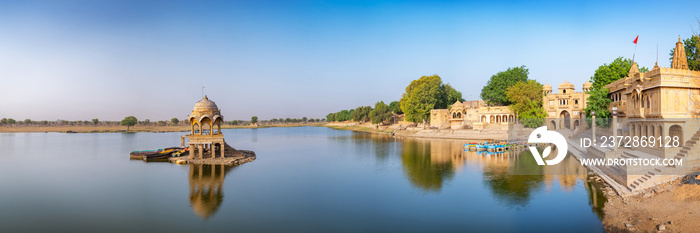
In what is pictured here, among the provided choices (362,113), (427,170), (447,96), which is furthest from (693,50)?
(362,113)

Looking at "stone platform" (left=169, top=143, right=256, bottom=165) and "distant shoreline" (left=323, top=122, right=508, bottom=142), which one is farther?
"distant shoreline" (left=323, top=122, right=508, bottom=142)

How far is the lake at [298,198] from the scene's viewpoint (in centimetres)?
1562

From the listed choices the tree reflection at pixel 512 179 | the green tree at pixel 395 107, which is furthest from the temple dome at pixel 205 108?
the green tree at pixel 395 107

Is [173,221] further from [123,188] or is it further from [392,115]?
[392,115]

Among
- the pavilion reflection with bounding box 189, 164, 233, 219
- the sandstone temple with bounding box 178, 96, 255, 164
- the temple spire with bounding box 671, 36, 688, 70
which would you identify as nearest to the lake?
the pavilion reflection with bounding box 189, 164, 233, 219

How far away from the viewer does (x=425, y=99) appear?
229 ft

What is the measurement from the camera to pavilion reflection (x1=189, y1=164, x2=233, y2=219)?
18.2 m

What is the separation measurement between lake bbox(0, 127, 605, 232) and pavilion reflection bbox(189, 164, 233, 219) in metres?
0.06

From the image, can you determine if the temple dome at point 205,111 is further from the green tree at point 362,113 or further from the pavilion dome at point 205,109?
the green tree at point 362,113

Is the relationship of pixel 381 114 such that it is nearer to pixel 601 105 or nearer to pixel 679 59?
pixel 601 105

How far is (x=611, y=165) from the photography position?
22.2 m

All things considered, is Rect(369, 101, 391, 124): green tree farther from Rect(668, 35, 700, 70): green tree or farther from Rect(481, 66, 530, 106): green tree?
Rect(668, 35, 700, 70): green tree

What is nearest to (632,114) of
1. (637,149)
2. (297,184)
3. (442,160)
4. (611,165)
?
(637,149)

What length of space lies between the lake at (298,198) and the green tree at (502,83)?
3465cm
